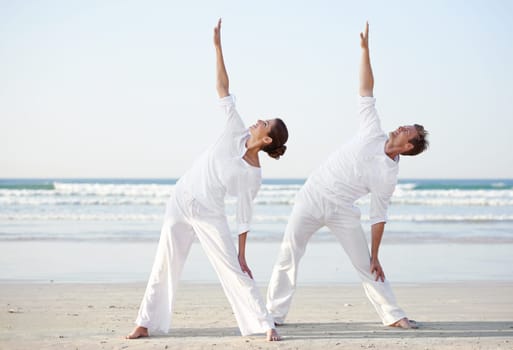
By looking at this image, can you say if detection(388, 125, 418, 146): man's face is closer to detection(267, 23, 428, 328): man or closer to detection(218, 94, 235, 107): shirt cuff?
detection(267, 23, 428, 328): man

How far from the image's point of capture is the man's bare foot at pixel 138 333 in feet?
16.4

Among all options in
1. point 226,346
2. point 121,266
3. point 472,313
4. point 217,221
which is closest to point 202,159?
point 217,221

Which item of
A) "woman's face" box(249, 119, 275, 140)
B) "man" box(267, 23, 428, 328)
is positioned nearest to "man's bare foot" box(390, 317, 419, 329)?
"man" box(267, 23, 428, 328)

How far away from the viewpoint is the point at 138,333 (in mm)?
5012

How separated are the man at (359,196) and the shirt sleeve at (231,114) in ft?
3.03

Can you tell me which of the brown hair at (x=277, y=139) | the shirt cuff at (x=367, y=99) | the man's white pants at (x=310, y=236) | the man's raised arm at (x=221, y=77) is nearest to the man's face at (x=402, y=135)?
the shirt cuff at (x=367, y=99)

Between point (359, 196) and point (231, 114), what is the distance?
1305 millimetres

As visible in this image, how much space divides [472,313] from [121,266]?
4.81 metres

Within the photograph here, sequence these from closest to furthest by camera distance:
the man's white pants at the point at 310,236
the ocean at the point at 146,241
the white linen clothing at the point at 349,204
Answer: the white linen clothing at the point at 349,204, the man's white pants at the point at 310,236, the ocean at the point at 146,241

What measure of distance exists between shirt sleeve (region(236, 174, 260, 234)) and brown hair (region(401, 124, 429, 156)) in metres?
1.27

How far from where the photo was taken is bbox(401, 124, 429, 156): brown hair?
5191 mm

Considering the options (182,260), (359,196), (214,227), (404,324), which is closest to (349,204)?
(359,196)

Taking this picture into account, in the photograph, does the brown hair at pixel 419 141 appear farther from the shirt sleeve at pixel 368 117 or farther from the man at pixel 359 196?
the shirt sleeve at pixel 368 117

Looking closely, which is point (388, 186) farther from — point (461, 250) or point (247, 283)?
point (461, 250)
